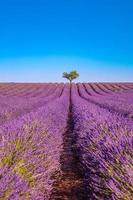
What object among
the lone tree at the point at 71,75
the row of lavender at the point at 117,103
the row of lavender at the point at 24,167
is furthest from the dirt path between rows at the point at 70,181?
the lone tree at the point at 71,75

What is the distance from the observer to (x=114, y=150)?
4070mm

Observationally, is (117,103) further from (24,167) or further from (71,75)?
(71,75)

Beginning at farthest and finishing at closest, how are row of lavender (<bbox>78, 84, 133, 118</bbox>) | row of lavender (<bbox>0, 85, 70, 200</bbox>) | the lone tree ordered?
the lone tree < row of lavender (<bbox>78, 84, 133, 118</bbox>) < row of lavender (<bbox>0, 85, 70, 200</bbox>)

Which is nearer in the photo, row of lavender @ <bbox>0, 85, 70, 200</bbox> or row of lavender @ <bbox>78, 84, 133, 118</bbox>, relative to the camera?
row of lavender @ <bbox>0, 85, 70, 200</bbox>

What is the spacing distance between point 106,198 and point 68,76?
84.0 m

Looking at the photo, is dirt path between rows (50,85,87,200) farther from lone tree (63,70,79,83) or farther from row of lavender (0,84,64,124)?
lone tree (63,70,79,83)

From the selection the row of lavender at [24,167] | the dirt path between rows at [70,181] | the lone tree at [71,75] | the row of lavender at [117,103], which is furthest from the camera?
the lone tree at [71,75]

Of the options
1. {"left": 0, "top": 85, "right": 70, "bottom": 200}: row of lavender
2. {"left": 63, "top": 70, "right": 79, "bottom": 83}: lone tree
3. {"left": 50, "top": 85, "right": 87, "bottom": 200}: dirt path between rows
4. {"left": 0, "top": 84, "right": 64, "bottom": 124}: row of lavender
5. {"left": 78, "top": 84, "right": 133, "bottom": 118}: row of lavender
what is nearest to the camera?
{"left": 0, "top": 85, "right": 70, "bottom": 200}: row of lavender

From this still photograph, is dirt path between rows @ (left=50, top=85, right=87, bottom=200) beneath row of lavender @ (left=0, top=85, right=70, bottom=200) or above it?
beneath

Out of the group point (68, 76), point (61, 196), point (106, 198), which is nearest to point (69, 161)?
point (61, 196)

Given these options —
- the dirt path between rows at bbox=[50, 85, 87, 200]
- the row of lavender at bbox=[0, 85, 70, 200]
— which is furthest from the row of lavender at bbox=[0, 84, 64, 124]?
the row of lavender at bbox=[0, 85, 70, 200]

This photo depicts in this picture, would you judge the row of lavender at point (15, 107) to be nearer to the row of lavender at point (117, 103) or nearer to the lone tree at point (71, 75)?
the row of lavender at point (117, 103)

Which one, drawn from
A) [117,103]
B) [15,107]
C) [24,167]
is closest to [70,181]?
[24,167]

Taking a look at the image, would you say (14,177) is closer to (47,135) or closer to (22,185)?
(22,185)
